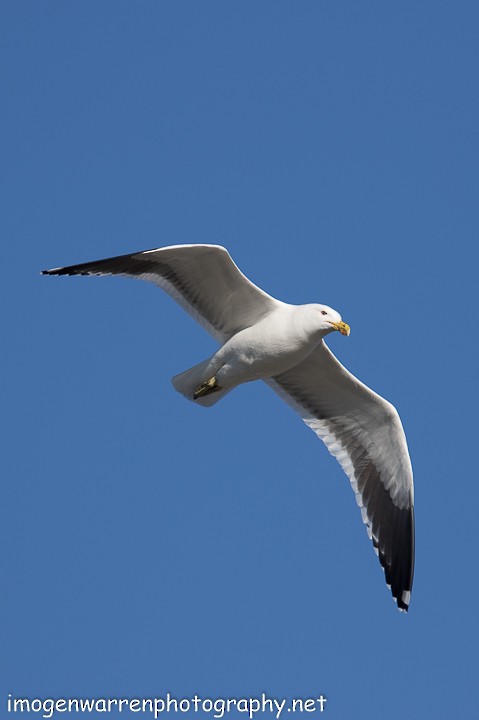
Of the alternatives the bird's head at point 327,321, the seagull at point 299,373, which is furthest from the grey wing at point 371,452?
the bird's head at point 327,321

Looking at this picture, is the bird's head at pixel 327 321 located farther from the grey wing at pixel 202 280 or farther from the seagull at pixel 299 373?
the grey wing at pixel 202 280

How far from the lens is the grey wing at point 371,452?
39.9ft

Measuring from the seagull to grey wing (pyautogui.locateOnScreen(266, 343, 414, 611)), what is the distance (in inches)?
0.4

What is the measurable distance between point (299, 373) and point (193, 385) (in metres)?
1.29

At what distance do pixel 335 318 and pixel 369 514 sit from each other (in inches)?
109

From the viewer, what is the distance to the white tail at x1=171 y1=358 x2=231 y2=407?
11359 mm

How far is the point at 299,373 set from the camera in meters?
12.1

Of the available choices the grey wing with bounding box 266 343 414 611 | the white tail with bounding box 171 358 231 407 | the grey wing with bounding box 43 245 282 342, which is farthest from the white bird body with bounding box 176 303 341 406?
the grey wing with bounding box 266 343 414 611

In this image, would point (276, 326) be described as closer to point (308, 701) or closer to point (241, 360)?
point (241, 360)

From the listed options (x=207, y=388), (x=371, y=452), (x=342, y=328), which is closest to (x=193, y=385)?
(x=207, y=388)

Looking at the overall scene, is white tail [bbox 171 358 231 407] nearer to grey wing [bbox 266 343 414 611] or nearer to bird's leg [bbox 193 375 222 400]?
bird's leg [bbox 193 375 222 400]

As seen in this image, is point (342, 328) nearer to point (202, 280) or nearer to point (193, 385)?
point (202, 280)

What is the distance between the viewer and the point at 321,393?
40.3 ft

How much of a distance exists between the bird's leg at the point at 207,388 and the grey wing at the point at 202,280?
1.51 feet
